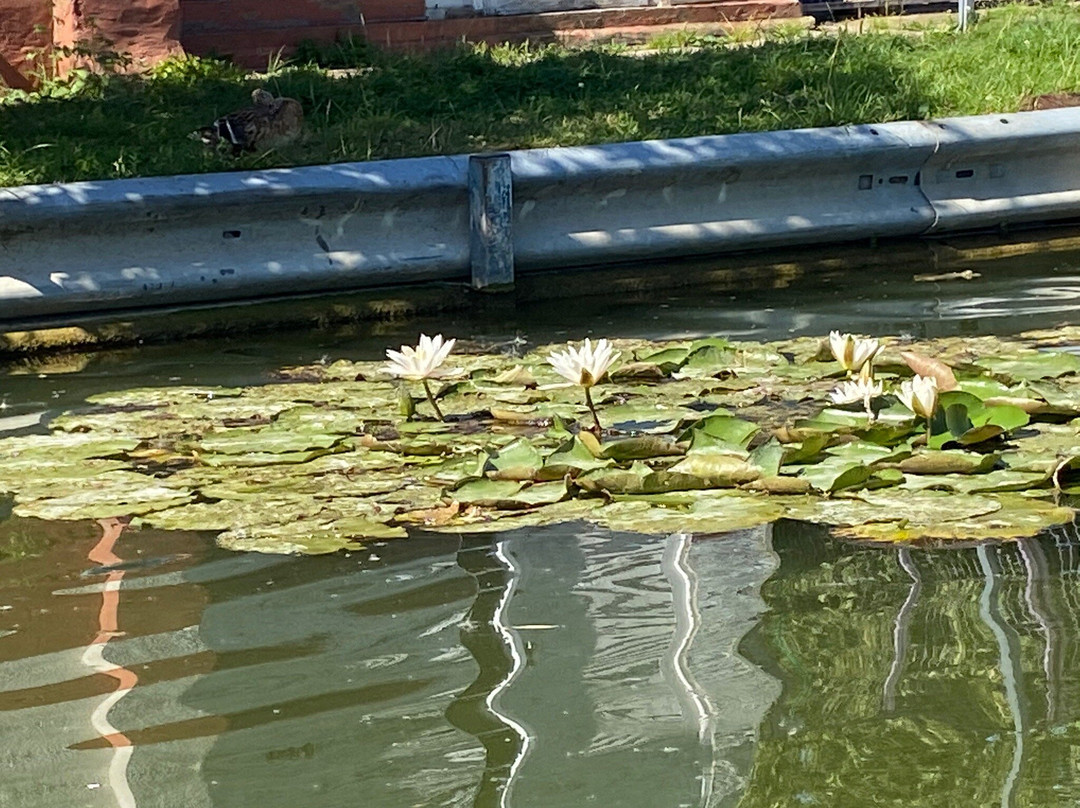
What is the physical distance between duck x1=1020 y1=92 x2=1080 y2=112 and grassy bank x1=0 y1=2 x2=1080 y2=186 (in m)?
0.10

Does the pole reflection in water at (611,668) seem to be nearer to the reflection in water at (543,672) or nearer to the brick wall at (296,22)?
the reflection in water at (543,672)

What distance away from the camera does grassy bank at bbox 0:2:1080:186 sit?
7.54 metres

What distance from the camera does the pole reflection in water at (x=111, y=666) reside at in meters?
2.75

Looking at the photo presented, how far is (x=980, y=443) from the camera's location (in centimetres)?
444

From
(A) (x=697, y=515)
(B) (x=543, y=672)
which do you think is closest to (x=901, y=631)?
(B) (x=543, y=672)

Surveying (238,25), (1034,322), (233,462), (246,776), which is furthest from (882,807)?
(238,25)

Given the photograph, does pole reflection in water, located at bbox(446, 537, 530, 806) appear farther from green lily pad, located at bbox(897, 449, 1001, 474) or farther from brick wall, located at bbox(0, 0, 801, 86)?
brick wall, located at bbox(0, 0, 801, 86)

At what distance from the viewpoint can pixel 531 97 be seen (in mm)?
8602

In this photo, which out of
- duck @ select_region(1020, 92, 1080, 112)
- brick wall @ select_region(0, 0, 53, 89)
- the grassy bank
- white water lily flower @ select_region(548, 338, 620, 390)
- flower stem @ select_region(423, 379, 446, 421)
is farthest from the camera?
brick wall @ select_region(0, 0, 53, 89)

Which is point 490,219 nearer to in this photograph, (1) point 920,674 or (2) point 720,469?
(2) point 720,469

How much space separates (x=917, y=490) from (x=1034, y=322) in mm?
2244

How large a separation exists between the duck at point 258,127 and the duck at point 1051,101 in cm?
360

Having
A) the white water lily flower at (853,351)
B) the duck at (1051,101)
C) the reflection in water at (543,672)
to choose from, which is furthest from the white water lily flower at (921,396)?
the duck at (1051,101)

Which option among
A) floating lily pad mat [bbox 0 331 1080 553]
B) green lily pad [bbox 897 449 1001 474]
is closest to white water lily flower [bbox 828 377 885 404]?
floating lily pad mat [bbox 0 331 1080 553]
